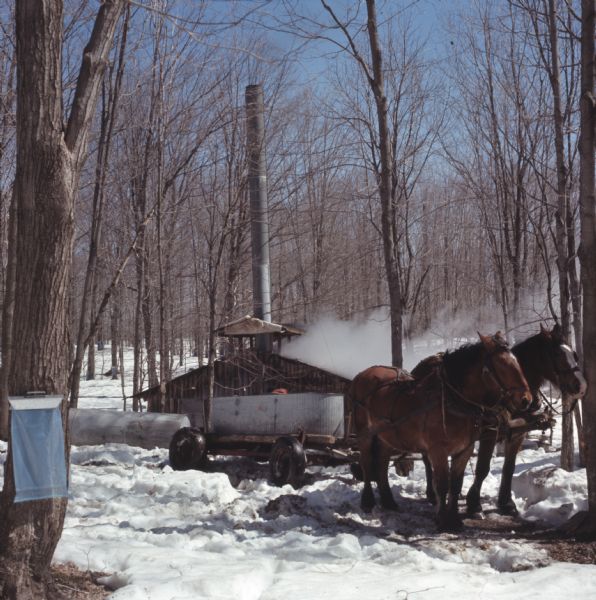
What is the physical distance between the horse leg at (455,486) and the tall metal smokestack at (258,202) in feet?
33.6

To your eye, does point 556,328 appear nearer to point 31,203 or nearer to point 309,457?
point 309,457

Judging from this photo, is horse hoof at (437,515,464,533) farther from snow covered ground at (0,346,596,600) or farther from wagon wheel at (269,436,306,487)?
wagon wheel at (269,436,306,487)

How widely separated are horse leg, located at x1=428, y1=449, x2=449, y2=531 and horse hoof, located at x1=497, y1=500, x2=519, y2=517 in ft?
4.43

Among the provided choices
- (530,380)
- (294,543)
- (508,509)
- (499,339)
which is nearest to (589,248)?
(499,339)

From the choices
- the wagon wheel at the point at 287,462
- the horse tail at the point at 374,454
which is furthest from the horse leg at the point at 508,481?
the wagon wheel at the point at 287,462

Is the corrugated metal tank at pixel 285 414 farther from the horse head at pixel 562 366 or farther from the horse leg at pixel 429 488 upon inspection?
the horse head at pixel 562 366

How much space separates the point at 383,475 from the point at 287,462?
5.21ft

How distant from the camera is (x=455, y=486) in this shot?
7977 mm

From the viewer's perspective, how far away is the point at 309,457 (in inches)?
419

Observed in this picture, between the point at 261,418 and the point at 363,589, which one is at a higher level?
the point at 261,418

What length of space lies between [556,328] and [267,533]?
4096 mm

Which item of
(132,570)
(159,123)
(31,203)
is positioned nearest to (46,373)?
(31,203)

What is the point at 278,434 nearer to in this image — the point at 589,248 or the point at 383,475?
the point at 383,475

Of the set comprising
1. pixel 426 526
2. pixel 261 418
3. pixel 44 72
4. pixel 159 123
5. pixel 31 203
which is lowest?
pixel 426 526
